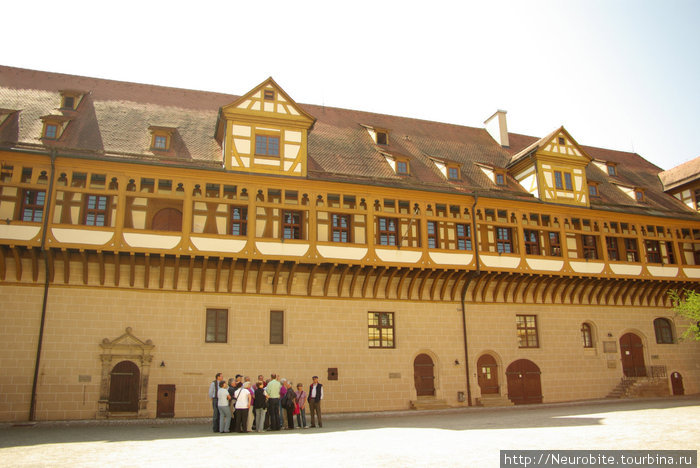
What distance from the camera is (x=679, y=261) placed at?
86.3 ft

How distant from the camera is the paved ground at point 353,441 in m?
9.56

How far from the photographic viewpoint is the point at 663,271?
25.8m

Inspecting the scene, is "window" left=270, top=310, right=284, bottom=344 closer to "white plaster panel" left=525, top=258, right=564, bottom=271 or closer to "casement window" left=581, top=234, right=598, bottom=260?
"white plaster panel" left=525, top=258, right=564, bottom=271

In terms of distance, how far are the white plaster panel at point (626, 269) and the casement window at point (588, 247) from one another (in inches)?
40.9

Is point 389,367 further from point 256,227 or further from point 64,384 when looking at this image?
point 64,384

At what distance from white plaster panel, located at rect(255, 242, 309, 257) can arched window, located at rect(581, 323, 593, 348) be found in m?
13.6

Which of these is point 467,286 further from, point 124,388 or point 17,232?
point 17,232

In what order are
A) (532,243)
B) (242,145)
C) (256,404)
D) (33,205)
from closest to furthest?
(256,404)
(33,205)
(242,145)
(532,243)

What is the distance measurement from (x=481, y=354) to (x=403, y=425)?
7.94 meters

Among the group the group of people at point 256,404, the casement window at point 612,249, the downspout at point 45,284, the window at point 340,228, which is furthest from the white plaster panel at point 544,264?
the downspout at point 45,284

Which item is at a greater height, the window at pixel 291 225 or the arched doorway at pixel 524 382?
the window at pixel 291 225

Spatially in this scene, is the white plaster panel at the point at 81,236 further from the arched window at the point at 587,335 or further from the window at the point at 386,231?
the arched window at the point at 587,335

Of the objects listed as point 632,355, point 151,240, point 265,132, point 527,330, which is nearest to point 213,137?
point 265,132

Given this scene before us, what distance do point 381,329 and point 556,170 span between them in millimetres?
11689
